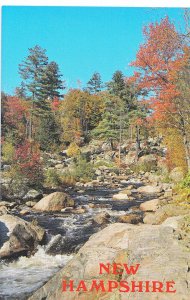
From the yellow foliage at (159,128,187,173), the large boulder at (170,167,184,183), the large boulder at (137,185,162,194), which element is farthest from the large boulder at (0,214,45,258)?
the yellow foliage at (159,128,187,173)

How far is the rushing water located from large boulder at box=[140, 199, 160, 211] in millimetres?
416

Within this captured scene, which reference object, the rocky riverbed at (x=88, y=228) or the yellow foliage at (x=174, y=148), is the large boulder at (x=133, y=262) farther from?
the yellow foliage at (x=174, y=148)

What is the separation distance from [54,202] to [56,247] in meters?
2.02

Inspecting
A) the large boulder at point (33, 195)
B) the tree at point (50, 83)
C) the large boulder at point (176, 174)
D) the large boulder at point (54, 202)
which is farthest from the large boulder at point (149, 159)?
the large boulder at point (33, 195)

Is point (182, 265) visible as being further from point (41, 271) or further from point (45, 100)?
point (45, 100)

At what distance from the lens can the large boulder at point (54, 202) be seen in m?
9.30

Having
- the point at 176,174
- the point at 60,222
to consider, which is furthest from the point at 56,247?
the point at 176,174

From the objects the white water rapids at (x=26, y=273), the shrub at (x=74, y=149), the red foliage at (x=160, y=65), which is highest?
the red foliage at (x=160, y=65)

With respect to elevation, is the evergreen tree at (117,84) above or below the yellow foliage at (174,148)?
above

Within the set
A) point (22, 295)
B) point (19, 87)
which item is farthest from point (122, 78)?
point (22, 295)

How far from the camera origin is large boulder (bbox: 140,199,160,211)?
329 inches

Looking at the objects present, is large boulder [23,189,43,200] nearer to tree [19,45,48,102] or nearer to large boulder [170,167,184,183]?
large boulder [170,167,184,183]

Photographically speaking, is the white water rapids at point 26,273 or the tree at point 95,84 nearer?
the white water rapids at point 26,273

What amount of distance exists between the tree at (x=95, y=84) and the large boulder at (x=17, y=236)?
114 inches
